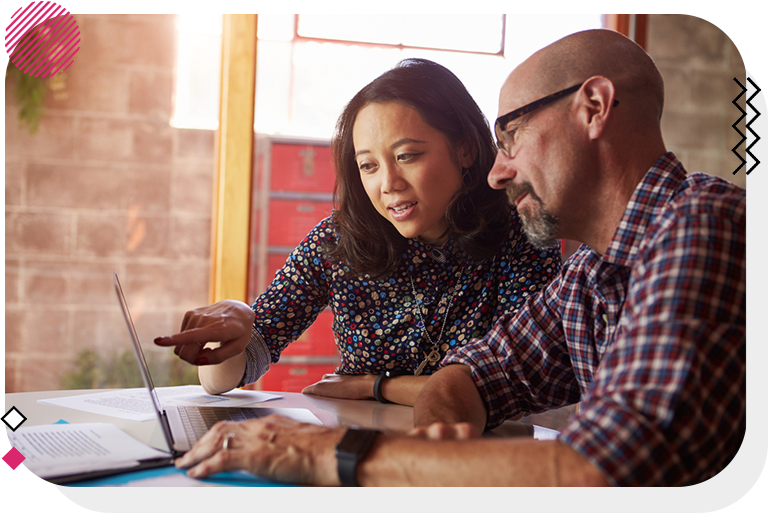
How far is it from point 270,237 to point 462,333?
173 cm

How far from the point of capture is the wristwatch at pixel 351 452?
633 mm

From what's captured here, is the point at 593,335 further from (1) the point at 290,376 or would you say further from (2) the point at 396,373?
(1) the point at 290,376

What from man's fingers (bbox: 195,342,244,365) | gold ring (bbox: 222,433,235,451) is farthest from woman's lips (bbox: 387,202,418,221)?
gold ring (bbox: 222,433,235,451)

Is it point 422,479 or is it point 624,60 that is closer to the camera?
point 422,479

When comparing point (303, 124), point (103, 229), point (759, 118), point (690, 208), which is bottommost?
point (103, 229)

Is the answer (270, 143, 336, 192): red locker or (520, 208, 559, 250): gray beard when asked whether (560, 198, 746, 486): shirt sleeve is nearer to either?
(520, 208, 559, 250): gray beard

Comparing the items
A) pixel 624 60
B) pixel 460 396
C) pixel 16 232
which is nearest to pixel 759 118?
pixel 624 60

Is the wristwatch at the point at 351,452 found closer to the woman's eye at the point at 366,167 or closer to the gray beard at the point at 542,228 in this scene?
the gray beard at the point at 542,228

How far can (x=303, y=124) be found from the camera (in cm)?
292

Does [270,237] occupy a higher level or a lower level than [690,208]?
lower

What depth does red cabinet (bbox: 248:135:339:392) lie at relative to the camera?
285 cm

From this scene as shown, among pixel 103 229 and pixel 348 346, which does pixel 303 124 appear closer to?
pixel 103 229

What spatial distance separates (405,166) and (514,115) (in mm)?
346

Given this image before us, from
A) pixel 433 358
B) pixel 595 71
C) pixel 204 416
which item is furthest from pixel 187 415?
pixel 595 71
